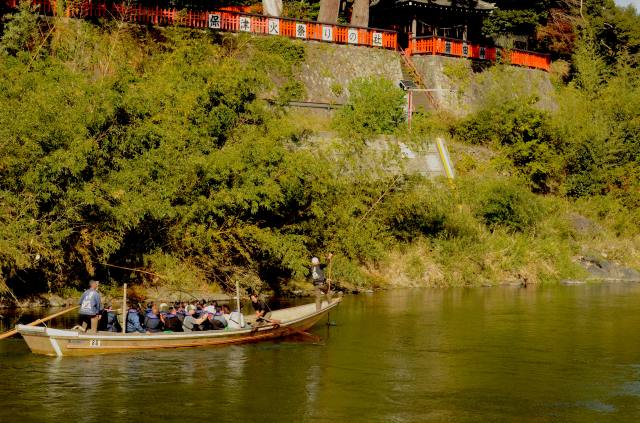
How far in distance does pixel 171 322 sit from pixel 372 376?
5889 mm

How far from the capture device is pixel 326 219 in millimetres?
36125

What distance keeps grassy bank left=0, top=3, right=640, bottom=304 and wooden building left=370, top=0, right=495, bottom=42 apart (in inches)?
259

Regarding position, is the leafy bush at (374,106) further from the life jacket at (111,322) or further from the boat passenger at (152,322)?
the life jacket at (111,322)

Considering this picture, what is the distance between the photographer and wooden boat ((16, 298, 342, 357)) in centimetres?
2330

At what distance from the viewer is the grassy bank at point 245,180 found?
94.9 feet

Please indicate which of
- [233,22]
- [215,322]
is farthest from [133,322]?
[233,22]

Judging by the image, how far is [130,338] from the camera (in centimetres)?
2397

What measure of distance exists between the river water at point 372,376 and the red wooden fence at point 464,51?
26.6 meters

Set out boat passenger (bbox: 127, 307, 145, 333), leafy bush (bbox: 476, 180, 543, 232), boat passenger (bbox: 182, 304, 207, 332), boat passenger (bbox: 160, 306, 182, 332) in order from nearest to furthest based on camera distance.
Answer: boat passenger (bbox: 127, 307, 145, 333), boat passenger (bbox: 160, 306, 182, 332), boat passenger (bbox: 182, 304, 207, 332), leafy bush (bbox: 476, 180, 543, 232)

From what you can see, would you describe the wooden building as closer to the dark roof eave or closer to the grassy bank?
the dark roof eave

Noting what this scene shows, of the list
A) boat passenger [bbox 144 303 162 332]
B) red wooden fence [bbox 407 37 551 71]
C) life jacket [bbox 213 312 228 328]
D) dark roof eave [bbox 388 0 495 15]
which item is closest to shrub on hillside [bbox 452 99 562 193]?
red wooden fence [bbox 407 37 551 71]

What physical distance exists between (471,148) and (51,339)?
31.4 meters

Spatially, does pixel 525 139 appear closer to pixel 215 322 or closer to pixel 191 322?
pixel 215 322

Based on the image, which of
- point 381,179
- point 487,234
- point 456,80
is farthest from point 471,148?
point 381,179
